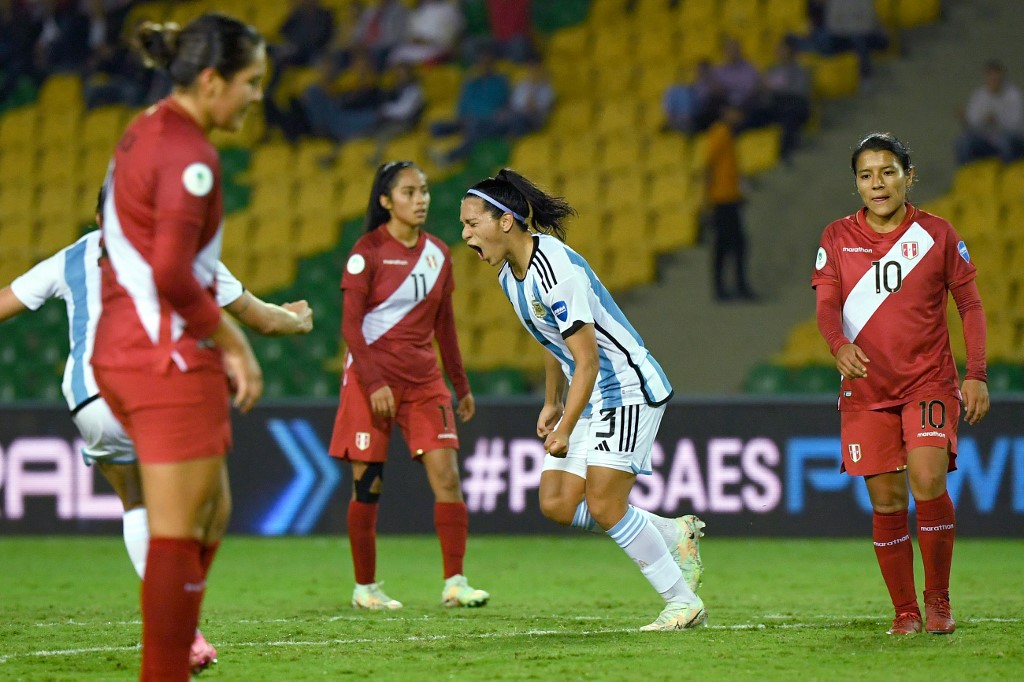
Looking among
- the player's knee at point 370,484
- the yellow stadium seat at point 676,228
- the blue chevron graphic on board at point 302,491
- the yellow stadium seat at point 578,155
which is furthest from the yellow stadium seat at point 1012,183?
the player's knee at point 370,484

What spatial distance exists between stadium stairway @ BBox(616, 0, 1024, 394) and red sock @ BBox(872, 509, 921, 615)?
7.82 metres

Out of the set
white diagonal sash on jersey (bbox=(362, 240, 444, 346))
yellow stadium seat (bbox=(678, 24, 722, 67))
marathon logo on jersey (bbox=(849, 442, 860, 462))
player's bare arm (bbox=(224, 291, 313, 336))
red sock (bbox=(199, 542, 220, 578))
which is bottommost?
red sock (bbox=(199, 542, 220, 578))

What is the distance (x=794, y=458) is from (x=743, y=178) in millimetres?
5623

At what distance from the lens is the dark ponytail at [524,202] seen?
6.15 metres

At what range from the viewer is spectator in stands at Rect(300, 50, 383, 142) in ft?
55.3

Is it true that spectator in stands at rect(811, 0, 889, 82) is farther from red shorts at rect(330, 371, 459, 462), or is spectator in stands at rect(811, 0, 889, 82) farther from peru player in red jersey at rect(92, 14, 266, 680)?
peru player in red jersey at rect(92, 14, 266, 680)

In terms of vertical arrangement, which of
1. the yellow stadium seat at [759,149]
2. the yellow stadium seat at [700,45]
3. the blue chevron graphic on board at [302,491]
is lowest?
the blue chevron graphic on board at [302,491]

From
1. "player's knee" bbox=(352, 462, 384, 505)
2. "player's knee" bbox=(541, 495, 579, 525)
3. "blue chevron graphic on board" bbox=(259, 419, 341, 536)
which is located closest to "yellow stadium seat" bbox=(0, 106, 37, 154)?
Result: "blue chevron graphic on board" bbox=(259, 419, 341, 536)

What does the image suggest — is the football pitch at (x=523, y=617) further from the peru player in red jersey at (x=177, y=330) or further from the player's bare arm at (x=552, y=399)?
the peru player in red jersey at (x=177, y=330)

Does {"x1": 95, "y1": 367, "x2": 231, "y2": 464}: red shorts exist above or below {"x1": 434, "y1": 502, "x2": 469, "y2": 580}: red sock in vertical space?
above

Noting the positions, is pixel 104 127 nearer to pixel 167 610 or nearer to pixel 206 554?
pixel 206 554

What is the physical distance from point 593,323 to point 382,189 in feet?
7.20

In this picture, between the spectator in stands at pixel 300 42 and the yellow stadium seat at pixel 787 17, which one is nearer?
the yellow stadium seat at pixel 787 17

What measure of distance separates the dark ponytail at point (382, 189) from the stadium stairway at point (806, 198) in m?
6.80
